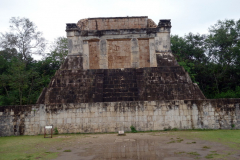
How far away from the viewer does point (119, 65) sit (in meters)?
15.5

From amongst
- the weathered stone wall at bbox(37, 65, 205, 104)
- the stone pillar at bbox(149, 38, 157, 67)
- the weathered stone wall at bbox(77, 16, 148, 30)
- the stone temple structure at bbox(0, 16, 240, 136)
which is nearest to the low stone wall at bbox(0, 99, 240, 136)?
the stone temple structure at bbox(0, 16, 240, 136)

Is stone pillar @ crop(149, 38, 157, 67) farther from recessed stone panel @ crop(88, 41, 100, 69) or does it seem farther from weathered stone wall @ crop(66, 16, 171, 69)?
recessed stone panel @ crop(88, 41, 100, 69)

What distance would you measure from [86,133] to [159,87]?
4222 mm

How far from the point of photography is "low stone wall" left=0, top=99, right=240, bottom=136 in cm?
1087

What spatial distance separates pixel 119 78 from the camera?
1291 centimetres

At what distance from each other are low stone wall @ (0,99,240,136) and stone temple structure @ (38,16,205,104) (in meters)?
0.84

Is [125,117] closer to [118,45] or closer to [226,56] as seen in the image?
[118,45]

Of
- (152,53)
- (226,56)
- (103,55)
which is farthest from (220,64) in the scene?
(103,55)

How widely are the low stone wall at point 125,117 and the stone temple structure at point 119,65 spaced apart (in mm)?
840

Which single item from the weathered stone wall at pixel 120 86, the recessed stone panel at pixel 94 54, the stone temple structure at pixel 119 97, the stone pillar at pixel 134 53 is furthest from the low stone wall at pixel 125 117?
the recessed stone panel at pixel 94 54

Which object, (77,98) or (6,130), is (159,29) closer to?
(77,98)

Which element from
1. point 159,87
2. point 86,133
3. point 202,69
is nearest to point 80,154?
point 86,133

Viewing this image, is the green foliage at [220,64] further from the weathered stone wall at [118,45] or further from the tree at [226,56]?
the weathered stone wall at [118,45]

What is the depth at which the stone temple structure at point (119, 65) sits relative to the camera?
12.0m
